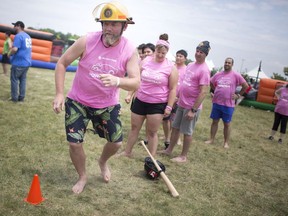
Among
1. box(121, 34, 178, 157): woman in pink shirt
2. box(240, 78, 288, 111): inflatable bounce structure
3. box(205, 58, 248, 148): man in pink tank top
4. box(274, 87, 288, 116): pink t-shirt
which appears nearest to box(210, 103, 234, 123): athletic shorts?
box(205, 58, 248, 148): man in pink tank top

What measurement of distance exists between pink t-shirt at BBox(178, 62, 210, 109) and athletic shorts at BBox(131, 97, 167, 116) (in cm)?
71

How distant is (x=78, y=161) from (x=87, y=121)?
54 cm

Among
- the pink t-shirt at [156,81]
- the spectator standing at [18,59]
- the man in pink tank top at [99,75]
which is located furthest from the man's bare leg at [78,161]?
the spectator standing at [18,59]

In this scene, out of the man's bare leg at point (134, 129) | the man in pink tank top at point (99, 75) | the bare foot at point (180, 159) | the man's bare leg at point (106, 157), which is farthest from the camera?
the bare foot at point (180, 159)

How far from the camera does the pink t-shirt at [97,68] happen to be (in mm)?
3182

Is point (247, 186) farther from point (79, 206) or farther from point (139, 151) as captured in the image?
point (79, 206)

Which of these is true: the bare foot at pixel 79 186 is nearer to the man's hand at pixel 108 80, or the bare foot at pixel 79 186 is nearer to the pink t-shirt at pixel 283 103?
the man's hand at pixel 108 80

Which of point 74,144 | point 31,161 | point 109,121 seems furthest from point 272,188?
point 31,161

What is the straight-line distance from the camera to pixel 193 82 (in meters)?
5.32

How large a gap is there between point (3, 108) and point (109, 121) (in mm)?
4691

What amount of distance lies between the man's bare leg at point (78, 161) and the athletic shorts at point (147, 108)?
1.65 metres

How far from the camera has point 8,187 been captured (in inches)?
135

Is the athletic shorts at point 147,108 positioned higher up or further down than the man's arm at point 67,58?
further down

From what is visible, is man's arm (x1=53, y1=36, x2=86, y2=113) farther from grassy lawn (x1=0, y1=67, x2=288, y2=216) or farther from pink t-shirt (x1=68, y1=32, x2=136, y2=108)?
grassy lawn (x1=0, y1=67, x2=288, y2=216)
